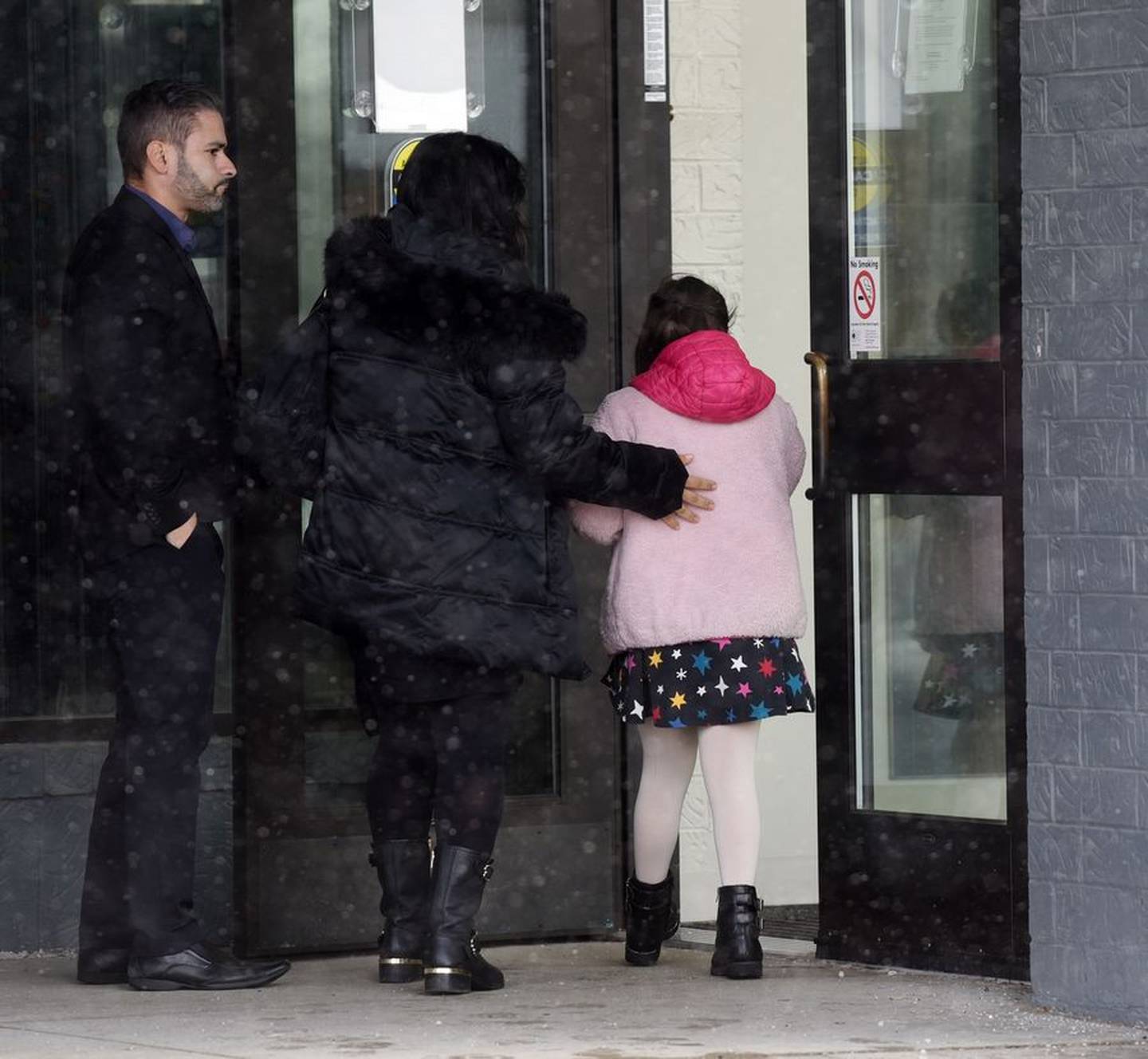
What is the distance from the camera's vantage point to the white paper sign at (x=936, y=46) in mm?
5273

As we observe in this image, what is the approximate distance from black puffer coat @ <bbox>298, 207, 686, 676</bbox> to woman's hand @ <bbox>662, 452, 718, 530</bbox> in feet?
1.13

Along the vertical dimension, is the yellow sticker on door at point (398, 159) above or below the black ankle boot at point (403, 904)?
above

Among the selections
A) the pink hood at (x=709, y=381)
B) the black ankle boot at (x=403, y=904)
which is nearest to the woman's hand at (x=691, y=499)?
the pink hood at (x=709, y=381)

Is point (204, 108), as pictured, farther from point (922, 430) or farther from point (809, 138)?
point (922, 430)

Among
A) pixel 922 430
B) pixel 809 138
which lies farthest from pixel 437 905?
pixel 809 138

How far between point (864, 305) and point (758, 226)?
3.75 ft

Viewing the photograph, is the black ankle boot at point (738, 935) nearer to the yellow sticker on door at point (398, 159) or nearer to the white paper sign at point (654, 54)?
the yellow sticker on door at point (398, 159)

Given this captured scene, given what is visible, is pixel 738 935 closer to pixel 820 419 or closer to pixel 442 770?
pixel 442 770

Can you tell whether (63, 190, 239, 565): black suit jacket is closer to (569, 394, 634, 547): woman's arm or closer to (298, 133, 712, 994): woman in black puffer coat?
(298, 133, 712, 994): woman in black puffer coat

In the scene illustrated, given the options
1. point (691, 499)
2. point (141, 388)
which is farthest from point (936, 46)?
point (141, 388)

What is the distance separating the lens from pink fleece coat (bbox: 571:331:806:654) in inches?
201

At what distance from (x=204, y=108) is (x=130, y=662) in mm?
1216

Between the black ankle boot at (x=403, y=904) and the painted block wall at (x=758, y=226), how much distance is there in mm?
1174

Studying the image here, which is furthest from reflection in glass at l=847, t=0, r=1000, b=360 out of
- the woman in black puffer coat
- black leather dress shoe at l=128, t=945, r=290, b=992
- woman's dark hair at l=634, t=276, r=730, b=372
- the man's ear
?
black leather dress shoe at l=128, t=945, r=290, b=992
